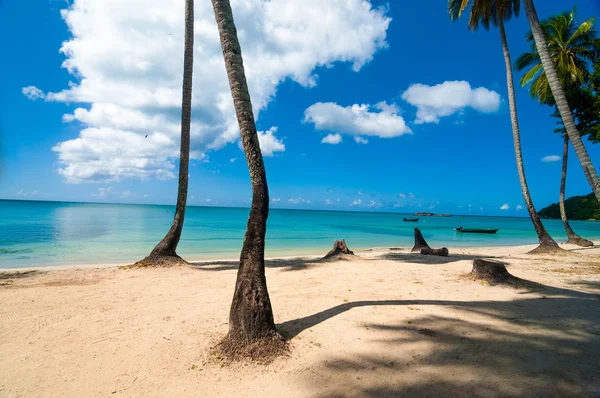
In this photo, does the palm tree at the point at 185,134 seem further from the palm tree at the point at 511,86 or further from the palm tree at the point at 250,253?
the palm tree at the point at 511,86

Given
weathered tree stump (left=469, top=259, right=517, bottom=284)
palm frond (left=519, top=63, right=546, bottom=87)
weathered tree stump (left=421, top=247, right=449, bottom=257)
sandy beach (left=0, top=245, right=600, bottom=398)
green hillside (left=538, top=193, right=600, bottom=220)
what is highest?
palm frond (left=519, top=63, right=546, bottom=87)

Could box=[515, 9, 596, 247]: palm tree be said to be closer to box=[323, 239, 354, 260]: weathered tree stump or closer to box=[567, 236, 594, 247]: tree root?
box=[567, 236, 594, 247]: tree root

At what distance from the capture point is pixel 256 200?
4.15m

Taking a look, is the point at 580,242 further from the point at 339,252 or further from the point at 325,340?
the point at 325,340

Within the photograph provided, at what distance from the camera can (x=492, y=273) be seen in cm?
713

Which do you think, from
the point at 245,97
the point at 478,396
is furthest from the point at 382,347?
the point at 245,97

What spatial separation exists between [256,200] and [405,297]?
3823 millimetres

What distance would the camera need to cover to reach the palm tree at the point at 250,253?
397 cm

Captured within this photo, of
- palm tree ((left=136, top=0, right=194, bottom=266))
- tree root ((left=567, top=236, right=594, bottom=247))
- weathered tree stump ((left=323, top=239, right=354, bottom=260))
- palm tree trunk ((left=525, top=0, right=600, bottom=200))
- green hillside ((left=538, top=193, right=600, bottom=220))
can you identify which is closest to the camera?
palm tree trunk ((left=525, top=0, right=600, bottom=200))

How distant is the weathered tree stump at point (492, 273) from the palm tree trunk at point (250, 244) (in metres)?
5.81

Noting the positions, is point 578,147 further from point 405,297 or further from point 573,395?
Result: point 573,395

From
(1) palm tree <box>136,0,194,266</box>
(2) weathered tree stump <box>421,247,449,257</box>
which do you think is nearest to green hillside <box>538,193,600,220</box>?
(2) weathered tree stump <box>421,247,449,257</box>

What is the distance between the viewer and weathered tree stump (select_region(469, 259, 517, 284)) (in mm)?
6984

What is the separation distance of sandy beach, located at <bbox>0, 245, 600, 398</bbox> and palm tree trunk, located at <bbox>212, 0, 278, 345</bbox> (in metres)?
0.49
